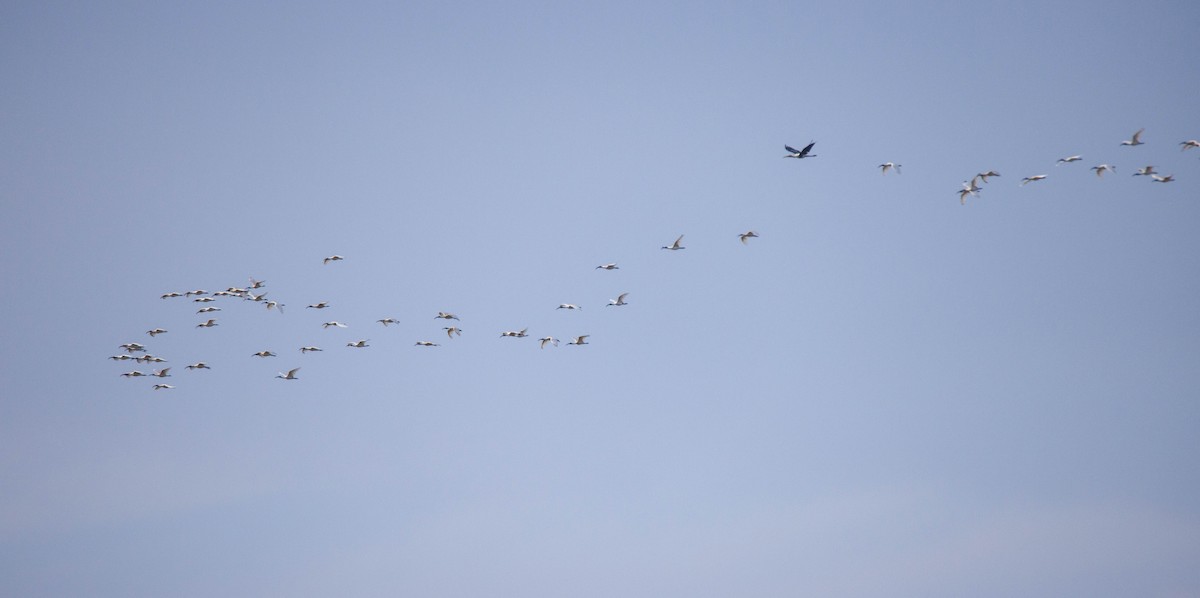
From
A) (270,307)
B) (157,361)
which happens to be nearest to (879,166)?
(270,307)

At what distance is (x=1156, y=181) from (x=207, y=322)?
76.9 meters

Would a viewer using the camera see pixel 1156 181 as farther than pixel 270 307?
No

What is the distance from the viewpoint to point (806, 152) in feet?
369

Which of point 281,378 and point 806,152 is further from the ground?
point 806,152

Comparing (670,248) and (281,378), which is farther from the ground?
(670,248)

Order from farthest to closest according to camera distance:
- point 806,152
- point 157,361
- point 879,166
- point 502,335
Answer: point 502,335
point 157,361
point 879,166
point 806,152

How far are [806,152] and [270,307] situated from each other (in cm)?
4634

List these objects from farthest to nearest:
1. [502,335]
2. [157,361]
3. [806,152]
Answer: [502,335] < [157,361] < [806,152]

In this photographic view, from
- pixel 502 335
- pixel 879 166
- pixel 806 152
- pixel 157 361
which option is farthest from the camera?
pixel 502 335

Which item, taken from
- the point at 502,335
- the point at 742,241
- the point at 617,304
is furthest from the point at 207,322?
the point at 742,241

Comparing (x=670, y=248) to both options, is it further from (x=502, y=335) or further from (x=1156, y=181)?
(x=1156, y=181)

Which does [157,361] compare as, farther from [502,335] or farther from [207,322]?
[502,335]

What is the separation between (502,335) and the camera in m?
137

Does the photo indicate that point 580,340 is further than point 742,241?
Yes
